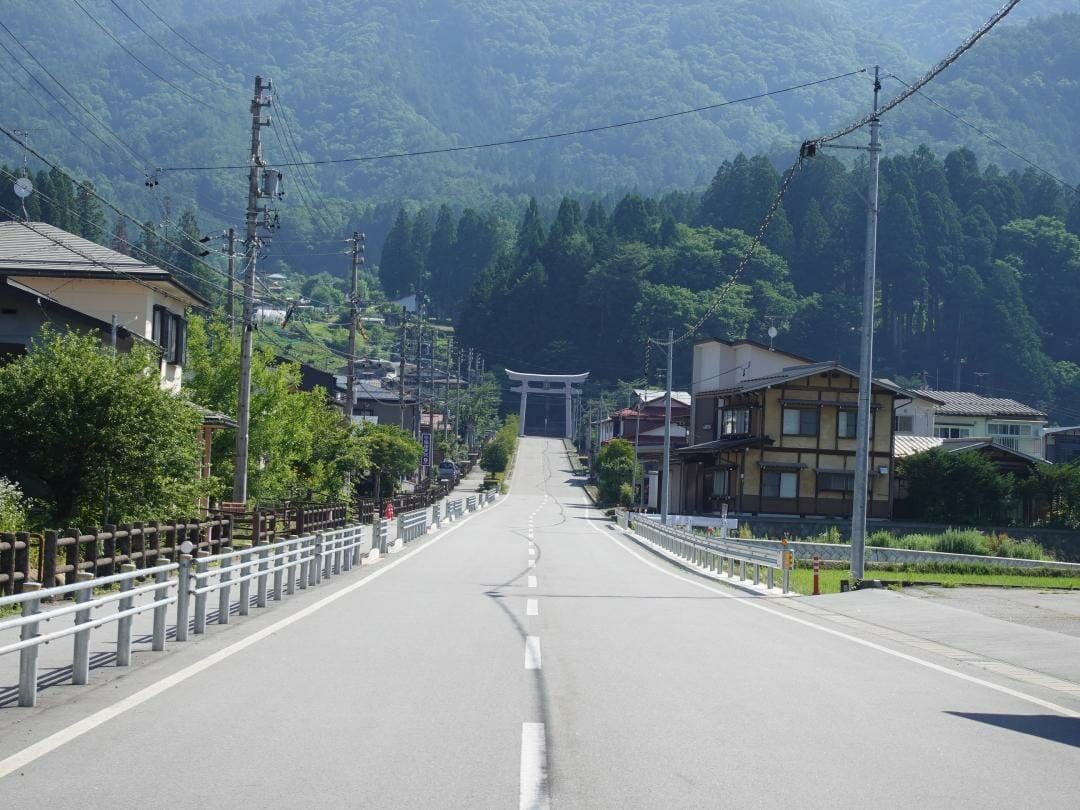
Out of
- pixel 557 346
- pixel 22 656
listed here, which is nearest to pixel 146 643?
pixel 22 656

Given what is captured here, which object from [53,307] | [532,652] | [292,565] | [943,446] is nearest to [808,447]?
[943,446]

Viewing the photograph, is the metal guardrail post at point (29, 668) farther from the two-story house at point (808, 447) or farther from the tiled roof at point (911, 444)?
the tiled roof at point (911, 444)

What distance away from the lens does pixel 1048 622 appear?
18375mm

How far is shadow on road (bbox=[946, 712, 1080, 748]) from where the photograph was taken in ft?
28.6

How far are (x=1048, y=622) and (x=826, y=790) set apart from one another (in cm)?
1302

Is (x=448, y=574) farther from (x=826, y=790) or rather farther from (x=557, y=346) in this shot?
(x=557, y=346)

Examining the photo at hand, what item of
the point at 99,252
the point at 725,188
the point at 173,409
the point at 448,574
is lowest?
the point at 448,574

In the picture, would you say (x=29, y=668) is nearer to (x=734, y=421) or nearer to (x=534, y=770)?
(x=534, y=770)

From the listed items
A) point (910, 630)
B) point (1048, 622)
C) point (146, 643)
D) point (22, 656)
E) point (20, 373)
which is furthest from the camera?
point (20, 373)

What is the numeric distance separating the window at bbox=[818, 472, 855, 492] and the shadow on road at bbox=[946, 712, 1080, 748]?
52606mm

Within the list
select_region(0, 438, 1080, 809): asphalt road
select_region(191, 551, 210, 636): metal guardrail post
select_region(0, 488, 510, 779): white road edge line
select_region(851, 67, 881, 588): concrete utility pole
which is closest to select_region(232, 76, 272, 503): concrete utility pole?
select_region(0, 488, 510, 779): white road edge line

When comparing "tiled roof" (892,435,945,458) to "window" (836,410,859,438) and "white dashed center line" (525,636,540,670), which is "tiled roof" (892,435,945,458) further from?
"white dashed center line" (525,636,540,670)

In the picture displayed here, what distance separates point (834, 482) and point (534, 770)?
56324 mm

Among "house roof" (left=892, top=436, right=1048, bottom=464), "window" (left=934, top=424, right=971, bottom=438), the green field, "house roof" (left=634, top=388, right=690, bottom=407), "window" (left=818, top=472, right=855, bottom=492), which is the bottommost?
the green field
